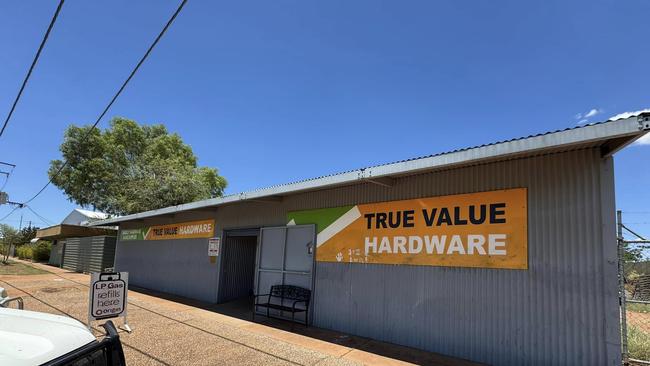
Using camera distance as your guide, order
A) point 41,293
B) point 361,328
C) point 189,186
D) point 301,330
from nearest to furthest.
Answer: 1. point 361,328
2. point 301,330
3. point 41,293
4. point 189,186

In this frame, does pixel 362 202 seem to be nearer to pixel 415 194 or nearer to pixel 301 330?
pixel 415 194

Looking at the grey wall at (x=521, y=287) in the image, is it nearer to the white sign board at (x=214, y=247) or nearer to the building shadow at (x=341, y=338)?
the building shadow at (x=341, y=338)

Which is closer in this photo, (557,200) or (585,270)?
(585,270)

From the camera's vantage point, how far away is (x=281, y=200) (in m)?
10.6

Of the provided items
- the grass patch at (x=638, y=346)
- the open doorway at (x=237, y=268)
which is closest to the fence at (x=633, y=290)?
the grass patch at (x=638, y=346)

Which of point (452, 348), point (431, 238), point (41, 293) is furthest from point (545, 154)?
point (41, 293)

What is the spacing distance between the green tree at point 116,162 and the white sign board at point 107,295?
22668 millimetres

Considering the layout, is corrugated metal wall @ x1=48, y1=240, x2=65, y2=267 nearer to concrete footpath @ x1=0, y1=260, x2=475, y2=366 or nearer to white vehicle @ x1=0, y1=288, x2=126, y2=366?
concrete footpath @ x1=0, y1=260, x2=475, y2=366

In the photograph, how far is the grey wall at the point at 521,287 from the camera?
5406mm

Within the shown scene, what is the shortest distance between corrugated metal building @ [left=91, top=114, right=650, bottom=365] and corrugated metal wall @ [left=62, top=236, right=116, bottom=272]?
51.1 feet

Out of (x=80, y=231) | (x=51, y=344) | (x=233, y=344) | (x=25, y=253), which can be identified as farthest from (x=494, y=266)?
(x=25, y=253)

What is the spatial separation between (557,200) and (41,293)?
14.7 m

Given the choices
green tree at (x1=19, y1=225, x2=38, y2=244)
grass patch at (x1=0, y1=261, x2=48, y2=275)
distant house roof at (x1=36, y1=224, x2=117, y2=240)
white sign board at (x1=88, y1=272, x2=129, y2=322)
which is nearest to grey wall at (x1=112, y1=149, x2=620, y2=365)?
white sign board at (x1=88, y1=272, x2=129, y2=322)

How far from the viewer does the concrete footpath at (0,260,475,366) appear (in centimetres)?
626
